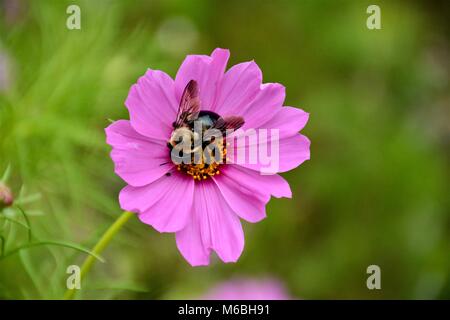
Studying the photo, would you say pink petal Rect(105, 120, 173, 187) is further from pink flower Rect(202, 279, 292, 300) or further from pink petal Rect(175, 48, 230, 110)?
pink flower Rect(202, 279, 292, 300)

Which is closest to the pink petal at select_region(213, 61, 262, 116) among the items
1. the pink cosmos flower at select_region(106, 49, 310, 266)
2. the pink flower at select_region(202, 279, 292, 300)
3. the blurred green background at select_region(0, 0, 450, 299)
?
the pink cosmos flower at select_region(106, 49, 310, 266)

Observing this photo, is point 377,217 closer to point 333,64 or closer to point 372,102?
point 372,102

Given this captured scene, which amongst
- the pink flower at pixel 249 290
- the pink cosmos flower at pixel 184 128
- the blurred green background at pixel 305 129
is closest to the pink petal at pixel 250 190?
the pink cosmos flower at pixel 184 128

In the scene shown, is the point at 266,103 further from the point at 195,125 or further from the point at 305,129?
the point at 305,129

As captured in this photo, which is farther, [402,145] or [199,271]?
[402,145]

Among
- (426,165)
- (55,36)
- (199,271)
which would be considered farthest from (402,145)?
(55,36)

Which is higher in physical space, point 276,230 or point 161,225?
point 161,225
